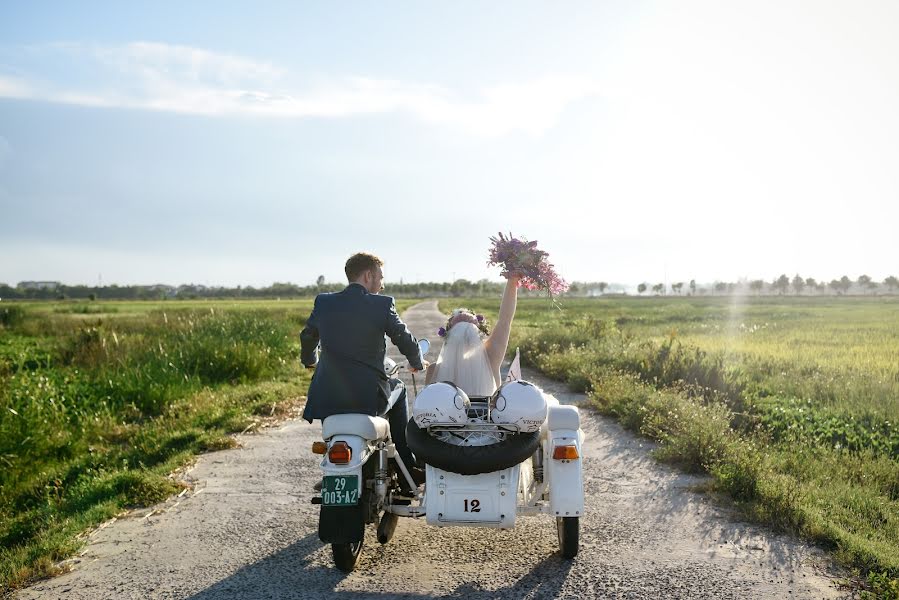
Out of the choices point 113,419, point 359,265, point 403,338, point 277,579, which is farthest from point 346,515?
point 113,419

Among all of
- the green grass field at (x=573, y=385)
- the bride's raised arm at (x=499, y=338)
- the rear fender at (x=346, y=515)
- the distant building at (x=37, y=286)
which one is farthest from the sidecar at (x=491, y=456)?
the distant building at (x=37, y=286)

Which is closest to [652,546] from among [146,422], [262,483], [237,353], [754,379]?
[262,483]

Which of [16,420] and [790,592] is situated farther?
[16,420]

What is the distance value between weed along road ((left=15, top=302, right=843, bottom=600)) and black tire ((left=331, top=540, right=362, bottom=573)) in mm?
78

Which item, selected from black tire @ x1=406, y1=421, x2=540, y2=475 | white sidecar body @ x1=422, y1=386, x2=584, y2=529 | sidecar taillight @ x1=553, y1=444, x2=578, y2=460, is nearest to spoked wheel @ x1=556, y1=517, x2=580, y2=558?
white sidecar body @ x1=422, y1=386, x2=584, y2=529

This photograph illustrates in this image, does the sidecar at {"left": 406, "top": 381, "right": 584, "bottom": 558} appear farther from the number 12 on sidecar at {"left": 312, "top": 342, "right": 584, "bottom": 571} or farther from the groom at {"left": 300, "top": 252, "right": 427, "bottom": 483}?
the groom at {"left": 300, "top": 252, "right": 427, "bottom": 483}

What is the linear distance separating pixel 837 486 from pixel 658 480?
1643 mm

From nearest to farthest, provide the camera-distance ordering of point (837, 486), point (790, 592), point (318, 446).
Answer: point (790, 592), point (318, 446), point (837, 486)

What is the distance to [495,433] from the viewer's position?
4.48 meters

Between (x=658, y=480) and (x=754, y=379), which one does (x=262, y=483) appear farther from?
(x=754, y=379)

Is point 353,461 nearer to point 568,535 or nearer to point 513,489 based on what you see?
point 513,489

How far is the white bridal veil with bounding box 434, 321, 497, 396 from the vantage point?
5.20 metres

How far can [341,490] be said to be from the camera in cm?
443

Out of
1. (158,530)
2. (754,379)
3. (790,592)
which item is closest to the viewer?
(790,592)
